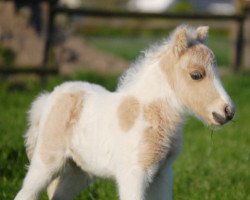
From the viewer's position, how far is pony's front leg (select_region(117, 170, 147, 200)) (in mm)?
4801

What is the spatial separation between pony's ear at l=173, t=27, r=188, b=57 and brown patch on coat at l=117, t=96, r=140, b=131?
1.63ft

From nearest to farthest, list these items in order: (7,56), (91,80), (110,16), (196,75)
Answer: (196,75)
(91,80)
(7,56)
(110,16)

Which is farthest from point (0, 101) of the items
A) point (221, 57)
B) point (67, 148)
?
point (221, 57)

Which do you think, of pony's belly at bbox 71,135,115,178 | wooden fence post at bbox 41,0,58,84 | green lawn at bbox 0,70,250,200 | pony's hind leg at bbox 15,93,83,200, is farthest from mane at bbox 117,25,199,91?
wooden fence post at bbox 41,0,58,84

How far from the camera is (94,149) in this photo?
518 cm

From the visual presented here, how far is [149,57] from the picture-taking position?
17.1 ft

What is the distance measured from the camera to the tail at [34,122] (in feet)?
19.1

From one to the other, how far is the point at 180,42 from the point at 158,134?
26.5 inches

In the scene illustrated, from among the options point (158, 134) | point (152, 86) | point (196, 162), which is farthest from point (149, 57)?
point (196, 162)

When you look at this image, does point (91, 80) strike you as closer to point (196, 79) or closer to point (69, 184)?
point (69, 184)

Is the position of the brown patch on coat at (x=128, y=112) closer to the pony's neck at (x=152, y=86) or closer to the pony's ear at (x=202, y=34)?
the pony's neck at (x=152, y=86)

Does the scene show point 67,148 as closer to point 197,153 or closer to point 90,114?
point 90,114

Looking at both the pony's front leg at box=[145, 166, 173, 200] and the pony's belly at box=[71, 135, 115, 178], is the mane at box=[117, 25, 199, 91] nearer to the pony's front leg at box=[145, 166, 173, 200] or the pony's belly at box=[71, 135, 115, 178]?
the pony's belly at box=[71, 135, 115, 178]

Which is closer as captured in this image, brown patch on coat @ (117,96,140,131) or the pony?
the pony
